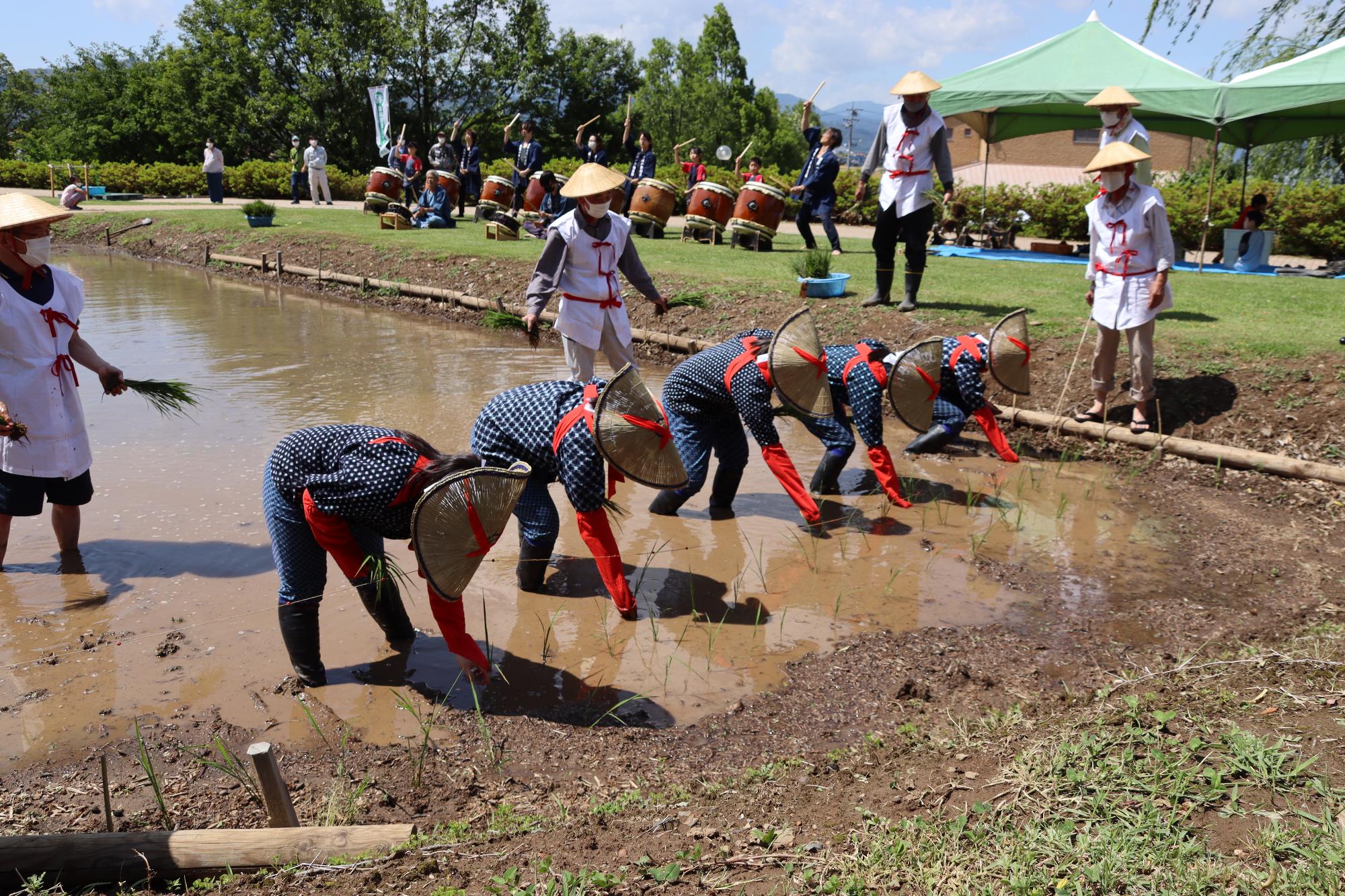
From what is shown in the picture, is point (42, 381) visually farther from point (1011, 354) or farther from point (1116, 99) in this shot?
point (1116, 99)

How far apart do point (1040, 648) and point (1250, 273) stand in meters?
11.3

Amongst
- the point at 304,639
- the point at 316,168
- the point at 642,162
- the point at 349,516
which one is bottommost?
the point at 304,639

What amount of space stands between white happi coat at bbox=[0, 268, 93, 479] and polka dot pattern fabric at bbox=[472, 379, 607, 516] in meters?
2.06

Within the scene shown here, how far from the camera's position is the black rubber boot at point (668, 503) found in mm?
6160

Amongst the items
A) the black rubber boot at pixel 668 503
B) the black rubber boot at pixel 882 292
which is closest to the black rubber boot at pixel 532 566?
the black rubber boot at pixel 668 503

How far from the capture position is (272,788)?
292 cm

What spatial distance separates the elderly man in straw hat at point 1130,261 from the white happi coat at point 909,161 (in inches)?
75.1

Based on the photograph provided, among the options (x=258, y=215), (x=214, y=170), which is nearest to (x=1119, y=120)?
(x=258, y=215)

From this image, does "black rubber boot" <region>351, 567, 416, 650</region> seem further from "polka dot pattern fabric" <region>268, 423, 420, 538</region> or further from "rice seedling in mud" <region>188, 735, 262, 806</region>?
"rice seedling in mud" <region>188, 735, 262, 806</region>

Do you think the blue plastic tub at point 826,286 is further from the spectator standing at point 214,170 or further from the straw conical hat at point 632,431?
the spectator standing at point 214,170

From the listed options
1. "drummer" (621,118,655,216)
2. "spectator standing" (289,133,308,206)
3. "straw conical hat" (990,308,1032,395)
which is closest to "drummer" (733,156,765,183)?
"drummer" (621,118,655,216)

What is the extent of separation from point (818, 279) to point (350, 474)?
23.8ft

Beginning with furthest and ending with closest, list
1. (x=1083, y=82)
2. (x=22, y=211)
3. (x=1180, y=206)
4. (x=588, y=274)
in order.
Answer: (x=1180, y=206), (x=1083, y=82), (x=588, y=274), (x=22, y=211)

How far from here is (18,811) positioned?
3361mm
